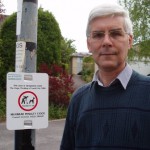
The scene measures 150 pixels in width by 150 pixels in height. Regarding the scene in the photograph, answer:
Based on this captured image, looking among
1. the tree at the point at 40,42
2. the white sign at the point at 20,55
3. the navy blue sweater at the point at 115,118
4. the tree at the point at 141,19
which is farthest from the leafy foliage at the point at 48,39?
the navy blue sweater at the point at 115,118

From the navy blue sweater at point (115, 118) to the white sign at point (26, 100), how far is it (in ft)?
3.96

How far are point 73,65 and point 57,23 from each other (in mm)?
23712

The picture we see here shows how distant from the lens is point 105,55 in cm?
239

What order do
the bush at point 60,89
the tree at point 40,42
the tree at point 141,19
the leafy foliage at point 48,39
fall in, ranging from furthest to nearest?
1. the tree at point 141,19
2. the leafy foliage at point 48,39
3. the tree at point 40,42
4. the bush at point 60,89

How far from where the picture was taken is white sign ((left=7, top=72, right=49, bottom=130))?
364 cm

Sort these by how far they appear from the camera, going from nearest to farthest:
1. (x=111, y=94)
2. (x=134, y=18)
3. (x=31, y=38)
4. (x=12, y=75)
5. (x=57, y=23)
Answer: (x=111, y=94) → (x=12, y=75) → (x=31, y=38) → (x=57, y=23) → (x=134, y=18)

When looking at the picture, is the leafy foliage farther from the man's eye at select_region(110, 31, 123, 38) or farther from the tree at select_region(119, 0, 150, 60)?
the man's eye at select_region(110, 31, 123, 38)

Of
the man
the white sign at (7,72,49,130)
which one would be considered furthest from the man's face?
the white sign at (7,72,49,130)

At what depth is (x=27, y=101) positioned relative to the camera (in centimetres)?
375

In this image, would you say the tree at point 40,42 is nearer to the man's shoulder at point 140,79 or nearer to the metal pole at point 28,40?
the metal pole at point 28,40

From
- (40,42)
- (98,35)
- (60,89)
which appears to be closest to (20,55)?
(98,35)

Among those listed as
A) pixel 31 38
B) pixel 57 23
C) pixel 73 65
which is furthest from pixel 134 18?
pixel 31 38

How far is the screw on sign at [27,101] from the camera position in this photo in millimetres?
3695

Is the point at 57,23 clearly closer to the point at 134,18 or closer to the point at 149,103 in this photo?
the point at 134,18
